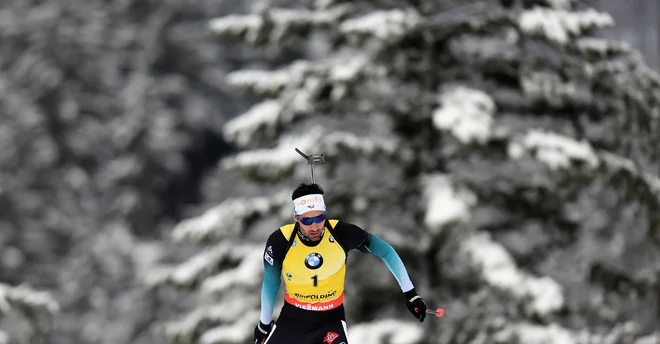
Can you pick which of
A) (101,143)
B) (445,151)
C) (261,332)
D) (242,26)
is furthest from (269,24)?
(101,143)

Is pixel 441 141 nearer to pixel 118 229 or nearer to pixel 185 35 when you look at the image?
pixel 118 229

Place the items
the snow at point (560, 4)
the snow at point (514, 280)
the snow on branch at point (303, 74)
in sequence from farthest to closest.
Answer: the snow at point (560, 4), the snow on branch at point (303, 74), the snow at point (514, 280)

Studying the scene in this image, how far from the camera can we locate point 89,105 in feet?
118

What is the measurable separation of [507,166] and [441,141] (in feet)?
3.27

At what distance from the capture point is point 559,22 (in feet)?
36.1

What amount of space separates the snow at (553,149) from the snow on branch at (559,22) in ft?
3.56

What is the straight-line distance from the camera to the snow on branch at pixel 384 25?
35.6ft

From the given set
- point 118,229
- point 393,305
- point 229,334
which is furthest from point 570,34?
point 118,229

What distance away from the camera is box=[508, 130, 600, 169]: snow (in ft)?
35.1

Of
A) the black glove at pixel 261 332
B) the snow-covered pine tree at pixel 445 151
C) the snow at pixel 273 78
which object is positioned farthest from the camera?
the snow at pixel 273 78

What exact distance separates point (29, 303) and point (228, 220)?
2.88 metres

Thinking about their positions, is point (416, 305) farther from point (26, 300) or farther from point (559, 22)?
point (559, 22)

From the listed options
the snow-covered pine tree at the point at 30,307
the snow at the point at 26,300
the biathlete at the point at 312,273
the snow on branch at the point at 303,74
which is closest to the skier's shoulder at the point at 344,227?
the biathlete at the point at 312,273

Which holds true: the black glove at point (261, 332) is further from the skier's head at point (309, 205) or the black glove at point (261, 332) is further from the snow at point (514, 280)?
the snow at point (514, 280)
